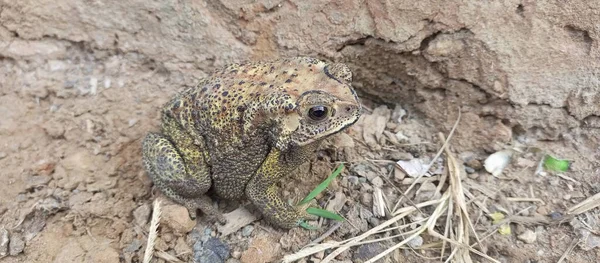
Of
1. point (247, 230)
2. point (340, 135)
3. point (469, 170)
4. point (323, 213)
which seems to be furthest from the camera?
point (340, 135)

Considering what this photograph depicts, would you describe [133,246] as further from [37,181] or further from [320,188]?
[320,188]

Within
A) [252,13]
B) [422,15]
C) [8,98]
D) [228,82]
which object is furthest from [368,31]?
[8,98]

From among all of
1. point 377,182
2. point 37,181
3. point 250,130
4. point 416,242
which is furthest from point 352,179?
point 37,181

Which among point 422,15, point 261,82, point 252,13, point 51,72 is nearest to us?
point 261,82

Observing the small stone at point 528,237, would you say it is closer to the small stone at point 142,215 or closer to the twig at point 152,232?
the twig at point 152,232

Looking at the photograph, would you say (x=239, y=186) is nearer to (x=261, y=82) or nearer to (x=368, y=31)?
(x=261, y=82)

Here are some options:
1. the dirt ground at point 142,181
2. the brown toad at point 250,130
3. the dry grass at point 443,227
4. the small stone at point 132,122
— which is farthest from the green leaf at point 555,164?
the small stone at point 132,122

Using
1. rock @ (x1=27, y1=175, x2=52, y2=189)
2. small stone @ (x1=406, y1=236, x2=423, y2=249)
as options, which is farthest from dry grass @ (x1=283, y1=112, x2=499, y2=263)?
rock @ (x1=27, y1=175, x2=52, y2=189)
